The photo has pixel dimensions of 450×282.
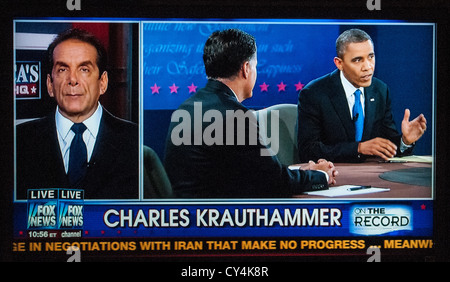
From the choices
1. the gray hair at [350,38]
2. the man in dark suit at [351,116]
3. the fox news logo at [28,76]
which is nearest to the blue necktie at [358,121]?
the man in dark suit at [351,116]

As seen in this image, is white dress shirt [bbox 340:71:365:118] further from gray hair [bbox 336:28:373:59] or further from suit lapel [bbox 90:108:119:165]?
suit lapel [bbox 90:108:119:165]

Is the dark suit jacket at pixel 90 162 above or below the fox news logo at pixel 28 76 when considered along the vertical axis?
below

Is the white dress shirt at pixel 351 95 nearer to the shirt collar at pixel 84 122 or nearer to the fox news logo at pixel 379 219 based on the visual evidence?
the fox news logo at pixel 379 219

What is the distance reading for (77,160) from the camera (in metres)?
4.25

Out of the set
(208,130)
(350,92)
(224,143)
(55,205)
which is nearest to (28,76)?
(55,205)

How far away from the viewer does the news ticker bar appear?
4.24 metres

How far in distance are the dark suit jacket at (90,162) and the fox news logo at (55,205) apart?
4 centimetres

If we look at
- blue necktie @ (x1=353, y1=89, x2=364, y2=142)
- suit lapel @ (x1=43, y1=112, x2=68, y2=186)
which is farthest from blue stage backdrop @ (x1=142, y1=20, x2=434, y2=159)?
suit lapel @ (x1=43, y1=112, x2=68, y2=186)

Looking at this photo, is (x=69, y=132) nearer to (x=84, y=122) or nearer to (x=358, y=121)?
(x=84, y=122)

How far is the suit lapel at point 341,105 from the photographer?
437cm

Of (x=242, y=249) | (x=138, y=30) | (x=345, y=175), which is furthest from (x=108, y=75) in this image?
(x=345, y=175)

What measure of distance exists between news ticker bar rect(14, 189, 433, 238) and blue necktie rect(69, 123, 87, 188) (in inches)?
3.5

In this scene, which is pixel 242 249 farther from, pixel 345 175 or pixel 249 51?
pixel 249 51

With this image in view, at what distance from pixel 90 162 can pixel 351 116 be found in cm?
187
